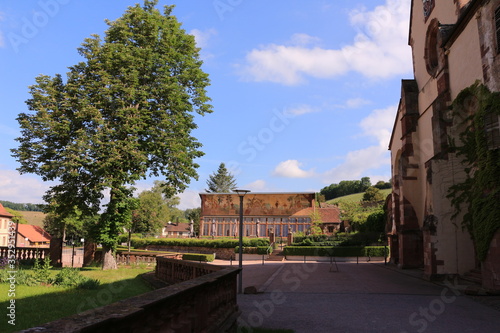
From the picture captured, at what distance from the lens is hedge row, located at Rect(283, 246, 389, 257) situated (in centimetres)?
3538

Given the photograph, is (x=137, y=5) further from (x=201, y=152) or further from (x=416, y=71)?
(x=416, y=71)

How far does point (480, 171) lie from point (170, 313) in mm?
12229

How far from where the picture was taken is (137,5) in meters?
23.0

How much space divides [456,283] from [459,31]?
10.2 metres

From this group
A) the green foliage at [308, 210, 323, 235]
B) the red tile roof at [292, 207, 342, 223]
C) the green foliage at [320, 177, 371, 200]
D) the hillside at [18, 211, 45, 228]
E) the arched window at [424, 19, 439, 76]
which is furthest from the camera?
the green foliage at [320, 177, 371, 200]

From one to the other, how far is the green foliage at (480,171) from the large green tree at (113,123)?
14755 mm

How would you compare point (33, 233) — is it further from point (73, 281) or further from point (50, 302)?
point (50, 302)

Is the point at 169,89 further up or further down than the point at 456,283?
further up

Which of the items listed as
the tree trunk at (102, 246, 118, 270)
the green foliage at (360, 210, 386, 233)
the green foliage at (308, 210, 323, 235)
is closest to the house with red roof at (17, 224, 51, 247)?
the green foliage at (308, 210, 323, 235)

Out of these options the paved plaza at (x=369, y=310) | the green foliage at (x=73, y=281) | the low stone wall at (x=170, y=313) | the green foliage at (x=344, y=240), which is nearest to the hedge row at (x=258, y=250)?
the green foliage at (x=344, y=240)

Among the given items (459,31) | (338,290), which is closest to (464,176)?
(459,31)

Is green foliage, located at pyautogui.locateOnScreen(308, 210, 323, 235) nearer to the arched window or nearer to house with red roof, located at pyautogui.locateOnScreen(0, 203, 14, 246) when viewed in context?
the arched window

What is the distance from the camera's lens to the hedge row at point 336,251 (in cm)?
3538

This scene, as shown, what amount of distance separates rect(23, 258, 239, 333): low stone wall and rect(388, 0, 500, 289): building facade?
944 centimetres
